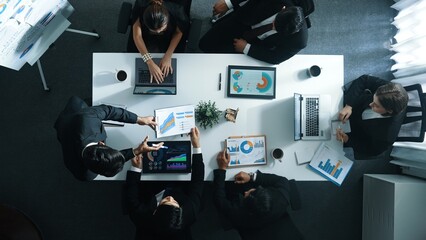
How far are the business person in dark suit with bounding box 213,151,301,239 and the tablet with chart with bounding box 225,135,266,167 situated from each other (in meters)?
0.06

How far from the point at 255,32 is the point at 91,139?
1288 millimetres

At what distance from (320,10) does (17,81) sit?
272 centimetres

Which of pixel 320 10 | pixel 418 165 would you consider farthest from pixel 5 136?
pixel 418 165

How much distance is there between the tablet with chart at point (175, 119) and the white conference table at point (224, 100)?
0.15ft

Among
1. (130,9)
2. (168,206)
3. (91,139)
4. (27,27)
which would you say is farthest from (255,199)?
(27,27)

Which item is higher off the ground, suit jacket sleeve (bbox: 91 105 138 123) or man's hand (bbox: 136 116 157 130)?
suit jacket sleeve (bbox: 91 105 138 123)

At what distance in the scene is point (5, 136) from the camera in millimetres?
2523

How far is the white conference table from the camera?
6.20 ft

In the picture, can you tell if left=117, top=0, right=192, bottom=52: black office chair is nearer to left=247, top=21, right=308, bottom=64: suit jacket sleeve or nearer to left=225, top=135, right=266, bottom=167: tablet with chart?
left=247, top=21, right=308, bottom=64: suit jacket sleeve

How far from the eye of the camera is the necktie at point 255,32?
1.99 meters

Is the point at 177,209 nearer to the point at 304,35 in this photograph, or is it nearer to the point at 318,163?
the point at 318,163

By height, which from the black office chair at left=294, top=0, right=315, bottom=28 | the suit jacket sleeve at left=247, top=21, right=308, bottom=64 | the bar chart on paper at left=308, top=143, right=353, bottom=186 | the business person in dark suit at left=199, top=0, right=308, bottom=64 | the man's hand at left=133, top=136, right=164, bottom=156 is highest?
the black office chair at left=294, top=0, right=315, bottom=28

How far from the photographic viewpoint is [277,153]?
1.89 metres

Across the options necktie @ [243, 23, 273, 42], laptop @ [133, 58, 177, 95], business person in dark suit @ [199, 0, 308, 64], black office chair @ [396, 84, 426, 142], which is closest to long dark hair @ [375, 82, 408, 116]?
black office chair @ [396, 84, 426, 142]
